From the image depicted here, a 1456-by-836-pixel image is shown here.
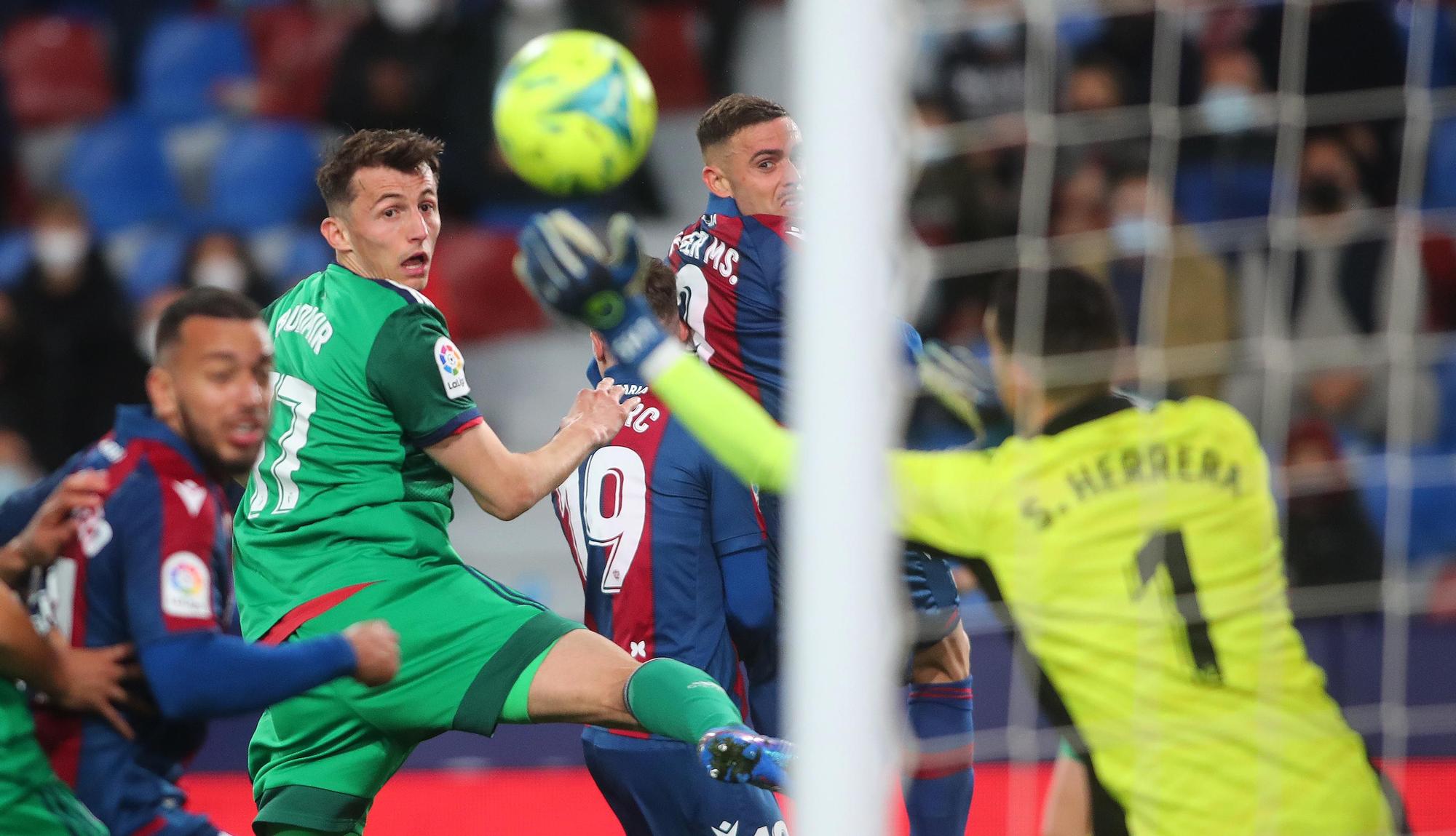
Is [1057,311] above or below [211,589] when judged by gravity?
above

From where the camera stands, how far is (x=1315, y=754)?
2.88m

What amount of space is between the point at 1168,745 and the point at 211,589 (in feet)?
5.71

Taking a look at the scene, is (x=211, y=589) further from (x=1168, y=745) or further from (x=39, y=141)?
(x=39, y=141)

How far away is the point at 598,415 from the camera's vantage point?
3.78 metres

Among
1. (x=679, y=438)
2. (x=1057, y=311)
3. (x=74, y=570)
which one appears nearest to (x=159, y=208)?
(x=679, y=438)

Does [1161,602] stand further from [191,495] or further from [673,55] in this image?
[673,55]

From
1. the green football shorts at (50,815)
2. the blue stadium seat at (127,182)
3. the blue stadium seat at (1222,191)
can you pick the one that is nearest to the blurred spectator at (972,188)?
the blue stadium seat at (1222,191)

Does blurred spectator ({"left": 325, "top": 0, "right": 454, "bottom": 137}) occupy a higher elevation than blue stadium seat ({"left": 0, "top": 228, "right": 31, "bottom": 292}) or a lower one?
higher

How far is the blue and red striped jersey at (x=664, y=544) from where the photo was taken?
4141mm

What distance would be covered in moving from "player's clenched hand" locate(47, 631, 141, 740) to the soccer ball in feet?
5.11

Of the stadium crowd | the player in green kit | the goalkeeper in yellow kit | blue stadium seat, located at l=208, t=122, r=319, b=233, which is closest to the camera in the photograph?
the goalkeeper in yellow kit

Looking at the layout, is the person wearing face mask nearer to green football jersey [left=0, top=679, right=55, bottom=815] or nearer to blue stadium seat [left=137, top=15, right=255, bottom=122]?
green football jersey [left=0, top=679, right=55, bottom=815]

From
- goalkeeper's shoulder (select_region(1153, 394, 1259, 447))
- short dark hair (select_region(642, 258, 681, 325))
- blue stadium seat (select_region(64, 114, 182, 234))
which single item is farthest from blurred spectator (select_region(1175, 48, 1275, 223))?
blue stadium seat (select_region(64, 114, 182, 234))

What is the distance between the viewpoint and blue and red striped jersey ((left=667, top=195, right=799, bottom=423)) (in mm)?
4879
